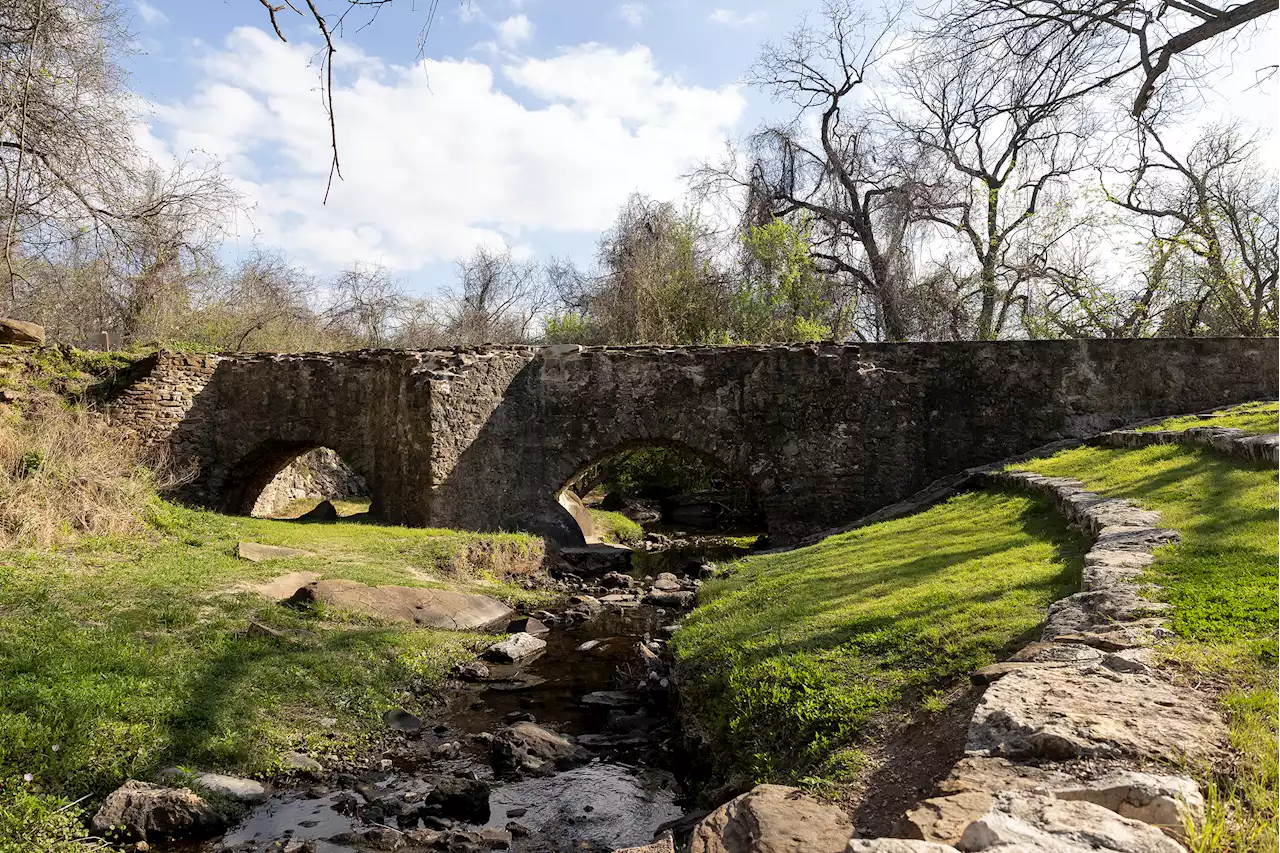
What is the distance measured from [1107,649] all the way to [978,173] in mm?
22490

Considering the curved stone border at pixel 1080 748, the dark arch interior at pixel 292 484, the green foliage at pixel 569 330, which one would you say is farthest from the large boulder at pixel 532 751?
the green foliage at pixel 569 330

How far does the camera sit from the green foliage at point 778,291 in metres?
22.3

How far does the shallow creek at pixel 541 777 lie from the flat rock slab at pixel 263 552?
3.55 metres

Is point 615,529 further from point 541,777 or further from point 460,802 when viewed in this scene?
point 460,802

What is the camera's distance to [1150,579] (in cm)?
489

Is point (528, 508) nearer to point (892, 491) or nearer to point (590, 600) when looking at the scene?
point (590, 600)

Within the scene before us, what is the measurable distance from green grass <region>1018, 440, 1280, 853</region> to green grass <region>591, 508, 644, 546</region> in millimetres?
11191

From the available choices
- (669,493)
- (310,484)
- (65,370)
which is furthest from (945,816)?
(669,493)

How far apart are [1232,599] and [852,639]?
82.5 inches

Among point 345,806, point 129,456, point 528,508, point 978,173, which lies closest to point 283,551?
point 129,456

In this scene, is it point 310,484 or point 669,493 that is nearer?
point 310,484

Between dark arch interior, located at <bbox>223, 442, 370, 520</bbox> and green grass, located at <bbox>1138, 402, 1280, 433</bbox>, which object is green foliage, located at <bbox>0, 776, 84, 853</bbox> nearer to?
green grass, located at <bbox>1138, 402, 1280, 433</bbox>

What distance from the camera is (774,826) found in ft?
10.5

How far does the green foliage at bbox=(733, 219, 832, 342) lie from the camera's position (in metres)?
22.3
